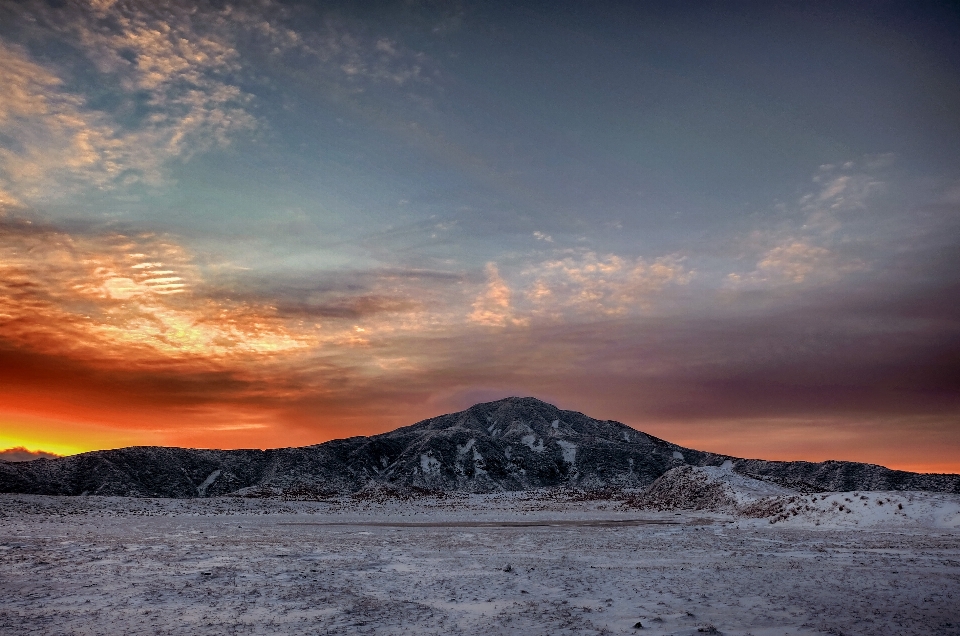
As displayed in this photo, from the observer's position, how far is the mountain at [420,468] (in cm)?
7212

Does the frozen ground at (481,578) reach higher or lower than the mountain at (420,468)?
lower

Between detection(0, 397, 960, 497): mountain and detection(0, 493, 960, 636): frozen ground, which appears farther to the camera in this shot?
detection(0, 397, 960, 497): mountain

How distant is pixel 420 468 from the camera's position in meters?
98.5

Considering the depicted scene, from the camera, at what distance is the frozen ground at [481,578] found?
41.4ft

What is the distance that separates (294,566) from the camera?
1942 centimetres

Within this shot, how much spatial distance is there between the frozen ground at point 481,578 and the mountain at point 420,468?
4006cm

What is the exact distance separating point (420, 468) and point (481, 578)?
8308 cm

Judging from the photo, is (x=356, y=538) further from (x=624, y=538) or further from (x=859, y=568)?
(x=859, y=568)

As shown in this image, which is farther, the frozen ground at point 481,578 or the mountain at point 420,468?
the mountain at point 420,468

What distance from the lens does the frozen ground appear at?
12609 mm

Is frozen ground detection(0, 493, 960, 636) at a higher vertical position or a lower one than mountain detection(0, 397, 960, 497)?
lower

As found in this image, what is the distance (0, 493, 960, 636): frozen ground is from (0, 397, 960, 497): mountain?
1577 inches

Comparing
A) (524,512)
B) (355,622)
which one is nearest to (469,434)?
(524,512)

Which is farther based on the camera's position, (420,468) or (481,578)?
(420,468)
